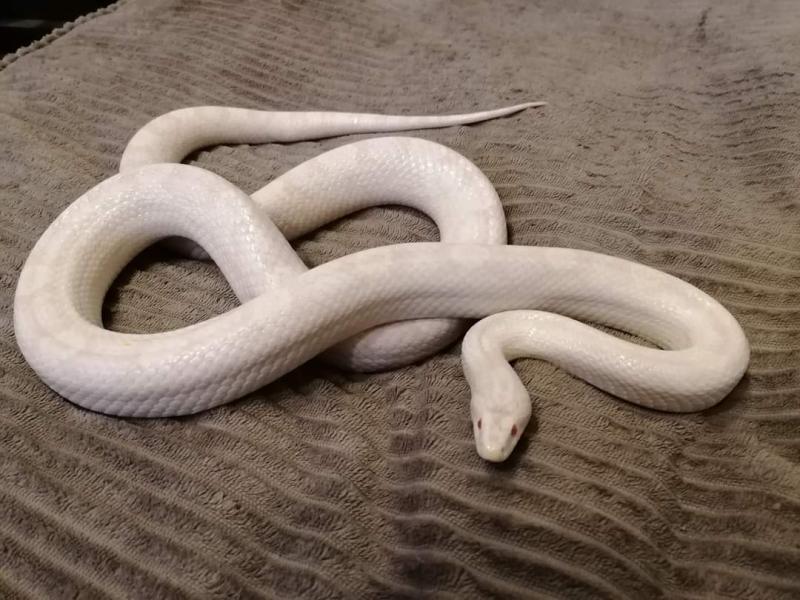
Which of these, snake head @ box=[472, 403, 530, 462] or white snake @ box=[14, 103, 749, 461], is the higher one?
white snake @ box=[14, 103, 749, 461]

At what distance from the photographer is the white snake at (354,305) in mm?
1178

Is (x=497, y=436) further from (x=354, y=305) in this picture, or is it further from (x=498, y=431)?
(x=354, y=305)

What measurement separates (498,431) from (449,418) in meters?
0.14

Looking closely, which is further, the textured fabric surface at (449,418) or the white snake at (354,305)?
the white snake at (354,305)

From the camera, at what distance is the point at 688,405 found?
120 cm

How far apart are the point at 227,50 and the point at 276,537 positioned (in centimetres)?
186

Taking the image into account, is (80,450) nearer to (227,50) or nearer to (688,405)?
(688,405)

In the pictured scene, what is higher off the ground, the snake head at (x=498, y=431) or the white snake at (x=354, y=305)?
the white snake at (x=354, y=305)

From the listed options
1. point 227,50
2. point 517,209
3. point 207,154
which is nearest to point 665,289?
point 517,209

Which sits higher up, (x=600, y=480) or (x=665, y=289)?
(x=665, y=289)

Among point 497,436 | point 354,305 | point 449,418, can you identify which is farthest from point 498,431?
point 354,305

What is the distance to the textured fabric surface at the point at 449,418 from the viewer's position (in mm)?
1048

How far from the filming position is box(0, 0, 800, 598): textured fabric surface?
105 cm

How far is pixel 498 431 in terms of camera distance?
3.62ft
